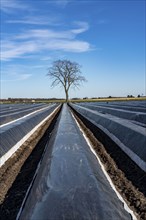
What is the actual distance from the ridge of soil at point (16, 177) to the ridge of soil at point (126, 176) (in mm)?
1524

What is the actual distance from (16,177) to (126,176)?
2.07m

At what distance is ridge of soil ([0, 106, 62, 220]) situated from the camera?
173 inches

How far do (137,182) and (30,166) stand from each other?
2485 millimetres

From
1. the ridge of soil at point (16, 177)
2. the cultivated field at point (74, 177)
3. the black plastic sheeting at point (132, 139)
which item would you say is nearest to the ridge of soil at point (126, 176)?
the cultivated field at point (74, 177)

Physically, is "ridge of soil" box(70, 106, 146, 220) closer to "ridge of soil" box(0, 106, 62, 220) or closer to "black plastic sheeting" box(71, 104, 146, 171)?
"black plastic sheeting" box(71, 104, 146, 171)

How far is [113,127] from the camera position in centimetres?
1077

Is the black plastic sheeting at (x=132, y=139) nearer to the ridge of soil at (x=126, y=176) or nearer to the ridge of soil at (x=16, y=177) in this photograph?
the ridge of soil at (x=126, y=176)

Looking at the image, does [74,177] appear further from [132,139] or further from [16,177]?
[132,139]

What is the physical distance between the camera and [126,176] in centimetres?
572

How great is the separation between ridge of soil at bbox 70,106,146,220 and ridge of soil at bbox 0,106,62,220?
1524 millimetres

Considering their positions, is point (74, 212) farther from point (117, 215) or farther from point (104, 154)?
point (104, 154)

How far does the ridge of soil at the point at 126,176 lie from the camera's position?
4234 mm

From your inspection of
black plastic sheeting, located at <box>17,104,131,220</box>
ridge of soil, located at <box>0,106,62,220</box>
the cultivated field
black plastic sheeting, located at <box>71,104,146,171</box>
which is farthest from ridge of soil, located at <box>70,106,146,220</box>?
ridge of soil, located at <box>0,106,62,220</box>

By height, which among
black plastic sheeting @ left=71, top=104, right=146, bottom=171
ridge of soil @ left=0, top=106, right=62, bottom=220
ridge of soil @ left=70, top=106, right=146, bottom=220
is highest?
black plastic sheeting @ left=71, top=104, right=146, bottom=171
